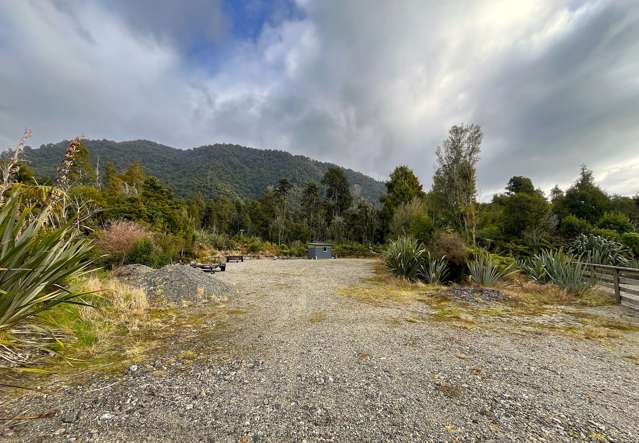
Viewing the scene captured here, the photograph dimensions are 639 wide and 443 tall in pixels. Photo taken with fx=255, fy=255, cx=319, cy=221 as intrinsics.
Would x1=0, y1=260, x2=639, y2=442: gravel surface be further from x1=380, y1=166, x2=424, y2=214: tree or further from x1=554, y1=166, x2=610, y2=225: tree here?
x1=380, y1=166, x2=424, y2=214: tree

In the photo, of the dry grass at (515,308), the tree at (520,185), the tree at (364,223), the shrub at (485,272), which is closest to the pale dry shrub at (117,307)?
the dry grass at (515,308)

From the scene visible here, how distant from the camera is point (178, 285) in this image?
6719 millimetres

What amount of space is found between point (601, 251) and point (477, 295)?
7.81 metres

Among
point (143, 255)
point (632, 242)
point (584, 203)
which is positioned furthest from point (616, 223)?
point (143, 255)

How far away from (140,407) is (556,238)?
19.6 m

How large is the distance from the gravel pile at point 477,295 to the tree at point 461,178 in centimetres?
459

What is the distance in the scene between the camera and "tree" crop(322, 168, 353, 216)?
43469mm

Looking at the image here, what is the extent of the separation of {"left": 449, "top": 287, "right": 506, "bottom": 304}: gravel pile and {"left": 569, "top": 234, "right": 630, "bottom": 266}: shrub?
4.65m

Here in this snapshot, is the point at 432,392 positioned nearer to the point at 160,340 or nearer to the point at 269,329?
the point at 269,329

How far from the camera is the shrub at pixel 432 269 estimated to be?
9.15 m

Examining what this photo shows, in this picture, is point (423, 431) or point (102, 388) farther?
point (102, 388)

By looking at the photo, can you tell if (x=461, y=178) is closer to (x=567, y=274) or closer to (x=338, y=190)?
(x=567, y=274)

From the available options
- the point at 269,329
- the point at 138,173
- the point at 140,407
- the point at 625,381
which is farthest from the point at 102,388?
the point at 138,173

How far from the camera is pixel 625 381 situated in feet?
8.93
